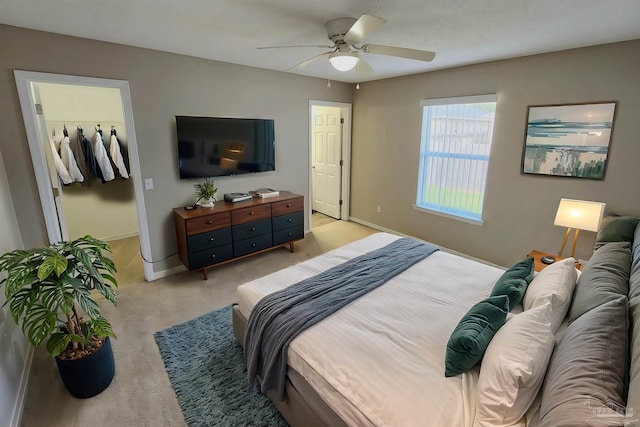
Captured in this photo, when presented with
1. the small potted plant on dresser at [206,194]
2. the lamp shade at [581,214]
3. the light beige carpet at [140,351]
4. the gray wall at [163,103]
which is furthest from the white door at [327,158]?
the lamp shade at [581,214]

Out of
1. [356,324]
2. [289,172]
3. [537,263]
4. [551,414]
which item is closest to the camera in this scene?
[551,414]

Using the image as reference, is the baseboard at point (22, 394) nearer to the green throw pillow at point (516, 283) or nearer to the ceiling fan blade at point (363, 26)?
the green throw pillow at point (516, 283)

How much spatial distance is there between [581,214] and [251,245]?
3332 mm

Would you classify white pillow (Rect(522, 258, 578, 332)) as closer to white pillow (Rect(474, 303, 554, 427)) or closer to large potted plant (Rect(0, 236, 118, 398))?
white pillow (Rect(474, 303, 554, 427))

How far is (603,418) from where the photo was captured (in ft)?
2.64

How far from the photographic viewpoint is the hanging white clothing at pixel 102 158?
4254mm

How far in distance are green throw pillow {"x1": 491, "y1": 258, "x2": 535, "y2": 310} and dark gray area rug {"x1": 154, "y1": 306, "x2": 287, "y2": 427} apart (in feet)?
4.83

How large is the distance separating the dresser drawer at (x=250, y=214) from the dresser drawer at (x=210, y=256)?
322 millimetres

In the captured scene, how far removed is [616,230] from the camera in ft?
7.79

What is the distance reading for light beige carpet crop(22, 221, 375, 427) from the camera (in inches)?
72.3

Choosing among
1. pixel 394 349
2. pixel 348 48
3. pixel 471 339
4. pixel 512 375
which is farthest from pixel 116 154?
pixel 512 375

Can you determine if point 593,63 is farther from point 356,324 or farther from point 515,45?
point 356,324

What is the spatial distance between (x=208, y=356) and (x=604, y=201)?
3739 millimetres

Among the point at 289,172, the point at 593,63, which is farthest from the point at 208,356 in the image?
the point at 593,63
